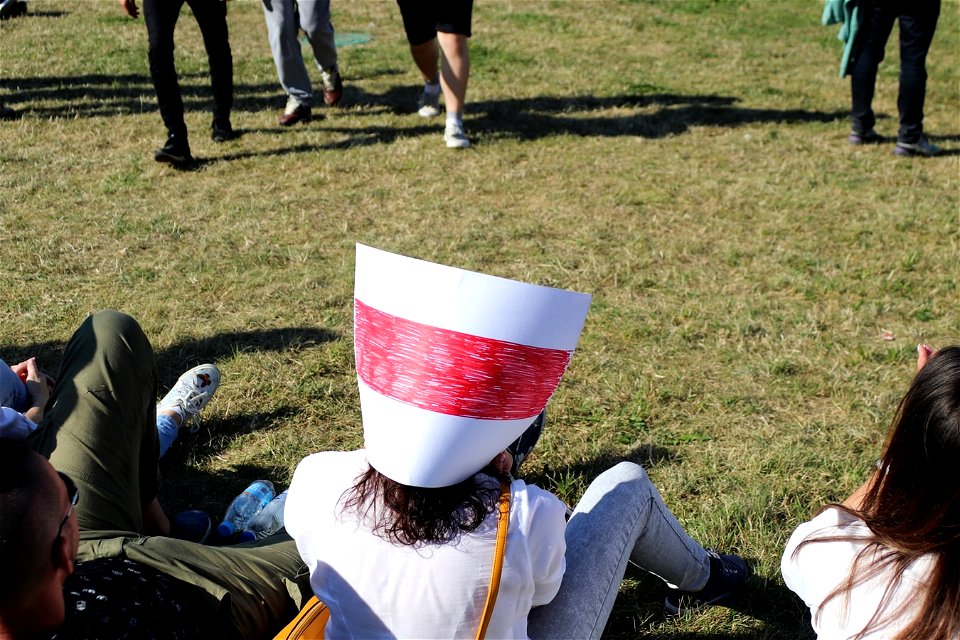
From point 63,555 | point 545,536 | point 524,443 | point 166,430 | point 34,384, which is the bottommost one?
point 166,430

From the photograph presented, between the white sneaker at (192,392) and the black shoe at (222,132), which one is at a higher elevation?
the black shoe at (222,132)

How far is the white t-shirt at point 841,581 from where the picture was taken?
5.16ft

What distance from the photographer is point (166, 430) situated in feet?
9.80

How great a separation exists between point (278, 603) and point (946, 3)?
37.9 ft

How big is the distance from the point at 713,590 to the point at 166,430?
1847mm

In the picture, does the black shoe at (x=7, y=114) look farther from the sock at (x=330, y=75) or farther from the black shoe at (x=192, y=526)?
the black shoe at (x=192, y=526)

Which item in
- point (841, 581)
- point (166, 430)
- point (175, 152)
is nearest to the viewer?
point (841, 581)

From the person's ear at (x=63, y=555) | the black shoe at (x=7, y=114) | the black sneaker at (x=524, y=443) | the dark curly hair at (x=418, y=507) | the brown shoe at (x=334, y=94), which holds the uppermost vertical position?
the person's ear at (x=63, y=555)

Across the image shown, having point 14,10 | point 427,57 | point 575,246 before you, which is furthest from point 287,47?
point 14,10

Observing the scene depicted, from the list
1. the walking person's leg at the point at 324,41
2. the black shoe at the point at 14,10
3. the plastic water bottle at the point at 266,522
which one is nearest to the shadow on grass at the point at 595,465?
the plastic water bottle at the point at 266,522

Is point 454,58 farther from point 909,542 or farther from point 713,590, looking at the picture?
point 909,542

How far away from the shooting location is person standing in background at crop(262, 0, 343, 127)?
5.88 metres

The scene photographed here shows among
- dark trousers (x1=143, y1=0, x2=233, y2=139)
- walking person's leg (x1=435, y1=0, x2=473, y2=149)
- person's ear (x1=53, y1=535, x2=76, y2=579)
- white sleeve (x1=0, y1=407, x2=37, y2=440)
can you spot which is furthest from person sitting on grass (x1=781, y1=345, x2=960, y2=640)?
dark trousers (x1=143, y1=0, x2=233, y2=139)

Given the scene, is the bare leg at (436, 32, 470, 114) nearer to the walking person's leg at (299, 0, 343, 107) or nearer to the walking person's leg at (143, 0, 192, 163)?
the walking person's leg at (299, 0, 343, 107)
